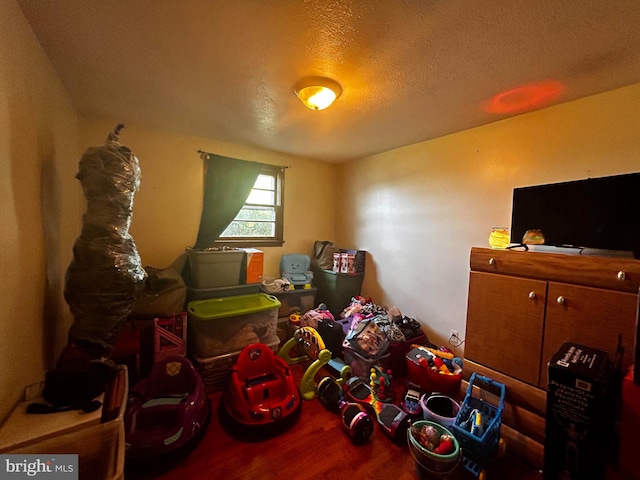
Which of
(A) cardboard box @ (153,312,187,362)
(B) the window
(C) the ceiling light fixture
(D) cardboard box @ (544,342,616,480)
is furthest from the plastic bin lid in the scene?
(D) cardboard box @ (544,342,616,480)

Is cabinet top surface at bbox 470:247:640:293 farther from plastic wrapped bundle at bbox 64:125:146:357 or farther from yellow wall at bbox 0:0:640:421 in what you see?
plastic wrapped bundle at bbox 64:125:146:357

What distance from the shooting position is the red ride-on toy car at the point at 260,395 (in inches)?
62.6

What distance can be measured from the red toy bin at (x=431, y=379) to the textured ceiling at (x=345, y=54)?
2.00 meters

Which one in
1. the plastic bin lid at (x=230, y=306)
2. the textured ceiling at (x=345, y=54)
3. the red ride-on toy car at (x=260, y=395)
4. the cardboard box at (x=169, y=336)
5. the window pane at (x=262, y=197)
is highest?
the textured ceiling at (x=345, y=54)

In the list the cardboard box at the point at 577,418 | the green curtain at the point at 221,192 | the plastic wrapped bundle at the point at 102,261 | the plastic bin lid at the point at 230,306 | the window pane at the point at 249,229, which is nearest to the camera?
the cardboard box at the point at 577,418

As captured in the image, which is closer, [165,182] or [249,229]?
[165,182]

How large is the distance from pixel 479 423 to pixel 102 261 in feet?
7.13

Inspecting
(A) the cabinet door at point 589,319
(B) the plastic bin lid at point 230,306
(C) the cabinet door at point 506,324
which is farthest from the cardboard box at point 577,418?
(B) the plastic bin lid at point 230,306

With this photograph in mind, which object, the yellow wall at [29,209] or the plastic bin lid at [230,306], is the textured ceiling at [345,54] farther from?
the plastic bin lid at [230,306]

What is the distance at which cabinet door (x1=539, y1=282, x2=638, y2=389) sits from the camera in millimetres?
1203

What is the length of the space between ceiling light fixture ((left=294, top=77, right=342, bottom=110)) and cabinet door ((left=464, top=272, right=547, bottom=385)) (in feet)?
5.07

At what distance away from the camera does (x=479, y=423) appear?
1.39 meters

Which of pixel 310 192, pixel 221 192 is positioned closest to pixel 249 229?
pixel 221 192

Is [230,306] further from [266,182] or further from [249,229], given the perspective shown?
[266,182]
